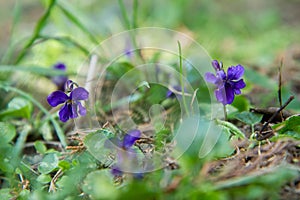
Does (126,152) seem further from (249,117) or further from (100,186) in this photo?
(249,117)

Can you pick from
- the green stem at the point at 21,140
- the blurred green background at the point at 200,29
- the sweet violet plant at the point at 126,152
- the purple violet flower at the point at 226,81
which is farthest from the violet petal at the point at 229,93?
the green stem at the point at 21,140

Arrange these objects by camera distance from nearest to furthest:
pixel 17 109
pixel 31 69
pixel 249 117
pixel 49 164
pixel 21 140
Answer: pixel 49 164 → pixel 249 117 → pixel 21 140 → pixel 17 109 → pixel 31 69

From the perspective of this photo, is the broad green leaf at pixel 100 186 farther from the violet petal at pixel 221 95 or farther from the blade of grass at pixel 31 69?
the blade of grass at pixel 31 69

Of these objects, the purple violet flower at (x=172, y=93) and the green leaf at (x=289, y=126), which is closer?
the green leaf at (x=289, y=126)

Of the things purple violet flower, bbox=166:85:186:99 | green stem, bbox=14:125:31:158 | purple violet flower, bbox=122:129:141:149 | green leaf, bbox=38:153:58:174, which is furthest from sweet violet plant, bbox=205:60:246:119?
green stem, bbox=14:125:31:158

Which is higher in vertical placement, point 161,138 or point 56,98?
point 56,98

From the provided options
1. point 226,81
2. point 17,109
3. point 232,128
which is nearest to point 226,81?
point 226,81

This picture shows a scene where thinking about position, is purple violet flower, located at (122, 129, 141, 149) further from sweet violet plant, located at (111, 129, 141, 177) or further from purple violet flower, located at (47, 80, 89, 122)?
purple violet flower, located at (47, 80, 89, 122)
